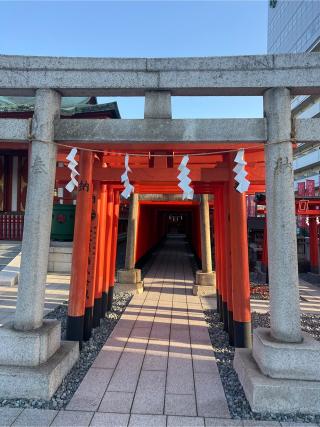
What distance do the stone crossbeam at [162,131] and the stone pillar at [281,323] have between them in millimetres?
250

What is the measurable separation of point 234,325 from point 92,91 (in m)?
4.19

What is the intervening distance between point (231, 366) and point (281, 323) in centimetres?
→ 132

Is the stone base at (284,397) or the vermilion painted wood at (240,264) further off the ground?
the vermilion painted wood at (240,264)

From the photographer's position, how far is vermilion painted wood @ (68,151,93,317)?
5047 millimetres

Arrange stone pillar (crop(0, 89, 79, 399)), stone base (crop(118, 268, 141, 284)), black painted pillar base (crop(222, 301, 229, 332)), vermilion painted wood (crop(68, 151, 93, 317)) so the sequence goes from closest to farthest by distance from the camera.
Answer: stone pillar (crop(0, 89, 79, 399))
vermilion painted wood (crop(68, 151, 93, 317))
black painted pillar base (crop(222, 301, 229, 332))
stone base (crop(118, 268, 141, 284))

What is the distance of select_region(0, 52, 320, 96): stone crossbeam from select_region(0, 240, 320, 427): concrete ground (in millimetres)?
3832

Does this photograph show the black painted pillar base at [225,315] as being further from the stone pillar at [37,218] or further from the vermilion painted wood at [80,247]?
the stone pillar at [37,218]

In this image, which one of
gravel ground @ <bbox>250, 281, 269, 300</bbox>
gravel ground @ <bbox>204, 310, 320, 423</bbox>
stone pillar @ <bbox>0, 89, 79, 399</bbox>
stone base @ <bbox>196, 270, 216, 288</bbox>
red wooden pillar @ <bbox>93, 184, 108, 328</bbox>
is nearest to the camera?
gravel ground @ <bbox>204, 310, 320, 423</bbox>

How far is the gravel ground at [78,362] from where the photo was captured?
360cm

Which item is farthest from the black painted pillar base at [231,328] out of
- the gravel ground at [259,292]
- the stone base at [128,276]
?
the stone base at [128,276]

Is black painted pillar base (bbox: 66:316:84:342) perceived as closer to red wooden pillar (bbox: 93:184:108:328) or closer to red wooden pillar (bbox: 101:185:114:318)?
red wooden pillar (bbox: 93:184:108:328)

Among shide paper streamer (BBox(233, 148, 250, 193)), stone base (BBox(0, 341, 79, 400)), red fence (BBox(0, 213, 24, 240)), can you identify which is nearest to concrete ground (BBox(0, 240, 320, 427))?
stone base (BBox(0, 341, 79, 400))

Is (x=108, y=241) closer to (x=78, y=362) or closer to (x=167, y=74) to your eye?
(x=78, y=362)

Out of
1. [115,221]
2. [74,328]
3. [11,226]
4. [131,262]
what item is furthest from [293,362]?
[11,226]
